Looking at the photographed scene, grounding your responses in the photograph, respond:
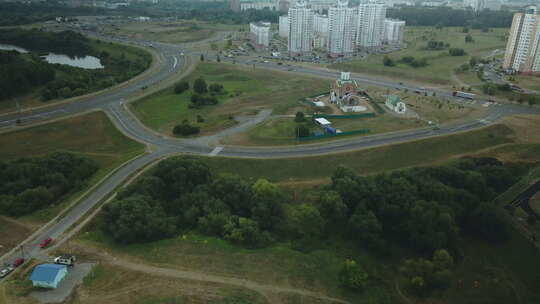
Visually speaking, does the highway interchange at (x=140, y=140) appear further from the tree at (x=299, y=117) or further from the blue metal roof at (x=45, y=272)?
the tree at (x=299, y=117)

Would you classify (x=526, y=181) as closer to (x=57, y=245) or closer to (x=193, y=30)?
(x=57, y=245)

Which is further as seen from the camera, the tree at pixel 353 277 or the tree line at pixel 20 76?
the tree line at pixel 20 76

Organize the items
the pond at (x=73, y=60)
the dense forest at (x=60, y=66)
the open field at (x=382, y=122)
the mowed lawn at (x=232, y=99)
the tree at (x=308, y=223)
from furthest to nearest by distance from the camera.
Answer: the pond at (x=73, y=60) → the dense forest at (x=60, y=66) → the mowed lawn at (x=232, y=99) → the open field at (x=382, y=122) → the tree at (x=308, y=223)

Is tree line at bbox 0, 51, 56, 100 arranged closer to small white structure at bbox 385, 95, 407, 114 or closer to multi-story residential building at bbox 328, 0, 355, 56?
small white structure at bbox 385, 95, 407, 114

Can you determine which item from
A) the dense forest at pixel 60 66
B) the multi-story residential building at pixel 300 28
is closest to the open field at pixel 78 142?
the dense forest at pixel 60 66

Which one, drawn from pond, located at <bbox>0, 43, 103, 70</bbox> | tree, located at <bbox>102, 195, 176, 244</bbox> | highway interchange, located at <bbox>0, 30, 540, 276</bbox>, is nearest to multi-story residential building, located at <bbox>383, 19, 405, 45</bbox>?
highway interchange, located at <bbox>0, 30, 540, 276</bbox>

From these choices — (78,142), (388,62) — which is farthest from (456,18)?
(78,142)

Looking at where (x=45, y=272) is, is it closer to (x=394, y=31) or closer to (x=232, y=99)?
(x=232, y=99)

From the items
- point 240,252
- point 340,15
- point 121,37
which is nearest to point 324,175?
point 240,252
